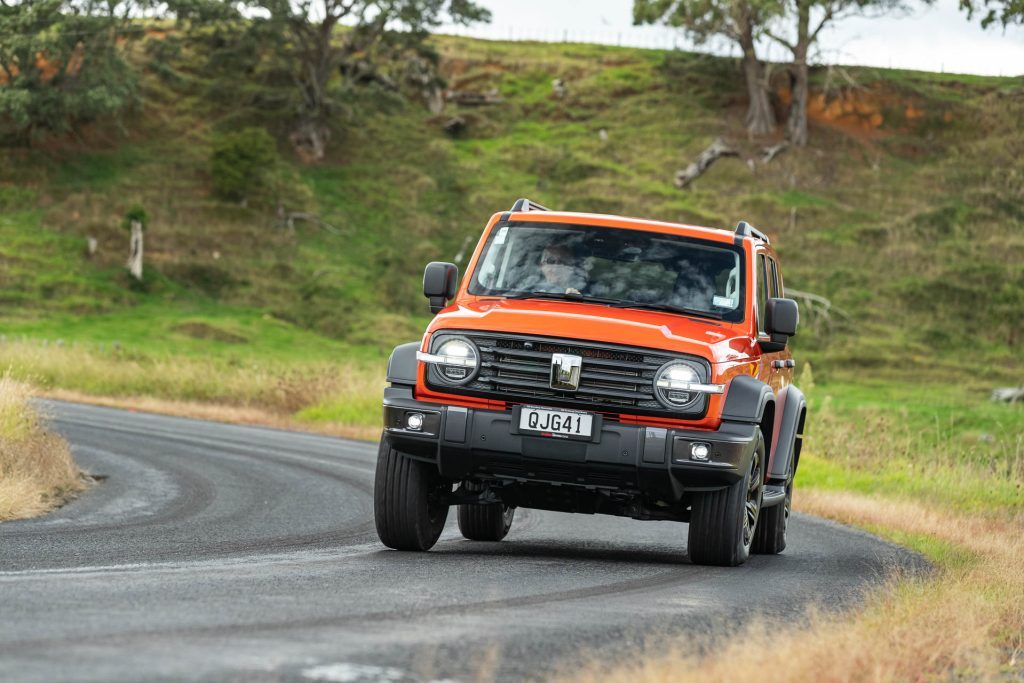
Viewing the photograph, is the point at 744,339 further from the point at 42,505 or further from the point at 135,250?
the point at 135,250

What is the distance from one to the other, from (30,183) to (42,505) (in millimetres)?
54859

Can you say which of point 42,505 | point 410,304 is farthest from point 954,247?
point 42,505

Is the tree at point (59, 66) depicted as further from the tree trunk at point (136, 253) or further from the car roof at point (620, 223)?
the car roof at point (620, 223)

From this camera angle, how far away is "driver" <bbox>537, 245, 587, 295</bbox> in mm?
10945

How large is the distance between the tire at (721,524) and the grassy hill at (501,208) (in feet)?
83.6

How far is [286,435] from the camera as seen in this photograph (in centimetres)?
2573

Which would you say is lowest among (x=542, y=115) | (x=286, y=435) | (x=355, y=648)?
(x=286, y=435)

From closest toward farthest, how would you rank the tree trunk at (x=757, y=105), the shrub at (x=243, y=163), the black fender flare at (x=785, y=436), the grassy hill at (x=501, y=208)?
the black fender flare at (x=785, y=436)
the grassy hill at (x=501, y=208)
the shrub at (x=243, y=163)
the tree trunk at (x=757, y=105)

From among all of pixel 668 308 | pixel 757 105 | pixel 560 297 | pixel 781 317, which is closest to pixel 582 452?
pixel 560 297

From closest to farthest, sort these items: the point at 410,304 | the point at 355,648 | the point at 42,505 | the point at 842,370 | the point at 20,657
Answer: the point at 20,657 → the point at 355,648 → the point at 42,505 → the point at 842,370 → the point at 410,304

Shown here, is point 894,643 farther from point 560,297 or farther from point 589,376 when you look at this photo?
point 560,297

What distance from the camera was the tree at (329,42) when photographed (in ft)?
222

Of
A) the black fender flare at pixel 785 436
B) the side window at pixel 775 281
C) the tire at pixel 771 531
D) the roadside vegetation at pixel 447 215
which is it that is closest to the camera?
the black fender flare at pixel 785 436

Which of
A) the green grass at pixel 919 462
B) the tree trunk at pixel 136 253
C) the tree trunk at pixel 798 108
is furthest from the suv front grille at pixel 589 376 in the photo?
the tree trunk at pixel 798 108
